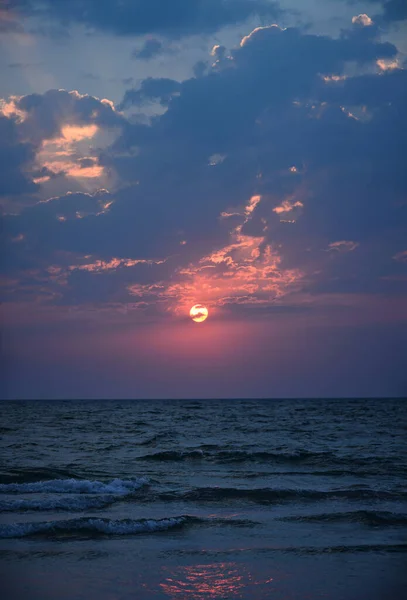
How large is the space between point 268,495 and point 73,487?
A: 5.63 m

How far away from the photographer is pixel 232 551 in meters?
10.8

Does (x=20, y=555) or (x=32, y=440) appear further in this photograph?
(x=32, y=440)

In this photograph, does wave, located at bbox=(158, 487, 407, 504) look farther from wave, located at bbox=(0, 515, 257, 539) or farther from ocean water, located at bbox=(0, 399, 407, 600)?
wave, located at bbox=(0, 515, 257, 539)

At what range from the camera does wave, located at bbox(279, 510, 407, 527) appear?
13195 millimetres

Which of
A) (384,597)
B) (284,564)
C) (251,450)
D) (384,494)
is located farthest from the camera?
(251,450)

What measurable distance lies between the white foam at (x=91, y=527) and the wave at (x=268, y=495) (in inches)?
126

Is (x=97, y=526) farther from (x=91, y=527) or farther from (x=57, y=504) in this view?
(x=57, y=504)

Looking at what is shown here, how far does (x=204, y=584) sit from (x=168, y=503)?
6.60m

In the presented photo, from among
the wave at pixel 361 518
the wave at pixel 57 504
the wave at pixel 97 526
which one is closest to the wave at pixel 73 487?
the wave at pixel 57 504

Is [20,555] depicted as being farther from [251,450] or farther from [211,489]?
[251,450]

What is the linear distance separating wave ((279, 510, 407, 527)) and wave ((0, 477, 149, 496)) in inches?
216

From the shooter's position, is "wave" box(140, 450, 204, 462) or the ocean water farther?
"wave" box(140, 450, 204, 462)

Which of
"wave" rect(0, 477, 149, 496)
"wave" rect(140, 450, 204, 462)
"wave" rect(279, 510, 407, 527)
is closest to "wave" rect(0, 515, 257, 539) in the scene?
"wave" rect(279, 510, 407, 527)

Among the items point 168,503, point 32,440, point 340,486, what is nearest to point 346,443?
point 340,486
